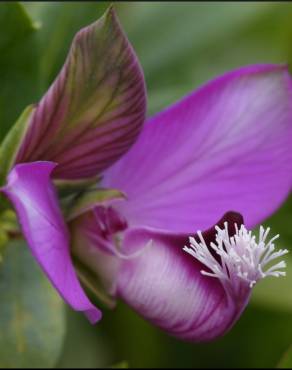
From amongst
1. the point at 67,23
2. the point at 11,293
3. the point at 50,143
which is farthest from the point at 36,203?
the point at 67,23

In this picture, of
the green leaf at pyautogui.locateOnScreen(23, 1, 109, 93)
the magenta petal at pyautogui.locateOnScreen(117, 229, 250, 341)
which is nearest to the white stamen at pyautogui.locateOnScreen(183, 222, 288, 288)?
the magenta petal at pyautogui.locateOnScreen(117, 229, 250, 341)

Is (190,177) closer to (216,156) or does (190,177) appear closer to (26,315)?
(216,156)

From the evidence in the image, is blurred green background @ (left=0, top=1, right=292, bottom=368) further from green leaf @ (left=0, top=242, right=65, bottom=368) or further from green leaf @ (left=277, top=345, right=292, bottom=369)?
green leaf @ (left=277, top=345, right=292, bottom=369)

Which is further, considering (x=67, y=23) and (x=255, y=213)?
→ (x=67, y=23)

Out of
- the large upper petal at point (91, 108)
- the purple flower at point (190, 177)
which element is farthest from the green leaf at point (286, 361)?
the large upper petal at point (91, 108)

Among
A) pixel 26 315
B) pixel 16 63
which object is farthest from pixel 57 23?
pixel 26 315

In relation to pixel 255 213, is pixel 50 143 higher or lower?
higher

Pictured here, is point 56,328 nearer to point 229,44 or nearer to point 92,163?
point 92,163
